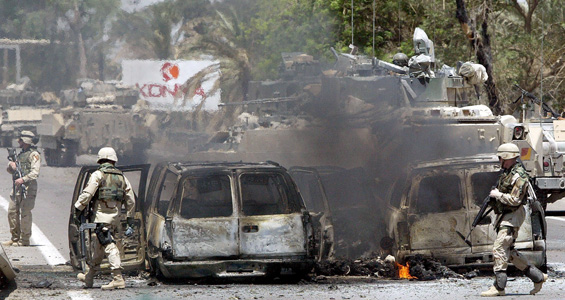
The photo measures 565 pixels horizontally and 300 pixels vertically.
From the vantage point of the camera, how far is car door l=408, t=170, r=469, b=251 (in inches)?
394

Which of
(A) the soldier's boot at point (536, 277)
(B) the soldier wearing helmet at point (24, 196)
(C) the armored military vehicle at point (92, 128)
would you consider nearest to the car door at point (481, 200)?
(A) the soldier's boot at point (536, 277)

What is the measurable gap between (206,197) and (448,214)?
2533mm

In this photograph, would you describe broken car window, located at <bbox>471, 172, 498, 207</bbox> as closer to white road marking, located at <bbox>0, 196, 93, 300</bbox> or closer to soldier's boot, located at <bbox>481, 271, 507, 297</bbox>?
soldier's boot, located at <bbox>481, 271, 507, 297</bbox>

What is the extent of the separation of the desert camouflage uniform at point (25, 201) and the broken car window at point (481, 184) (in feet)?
21.2

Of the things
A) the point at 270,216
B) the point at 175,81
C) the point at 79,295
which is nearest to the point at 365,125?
the point at 175,81

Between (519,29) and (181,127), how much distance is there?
17245 millimetres

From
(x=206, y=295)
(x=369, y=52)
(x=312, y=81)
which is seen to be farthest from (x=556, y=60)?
(x=206, y=295)

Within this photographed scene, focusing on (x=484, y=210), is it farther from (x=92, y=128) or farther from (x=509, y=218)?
(x=92, y=128)

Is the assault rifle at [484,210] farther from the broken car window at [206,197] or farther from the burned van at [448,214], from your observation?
the broken car window at [206,197]

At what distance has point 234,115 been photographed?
52.0ft

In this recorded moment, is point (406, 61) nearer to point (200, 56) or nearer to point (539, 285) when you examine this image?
point (200, 56)

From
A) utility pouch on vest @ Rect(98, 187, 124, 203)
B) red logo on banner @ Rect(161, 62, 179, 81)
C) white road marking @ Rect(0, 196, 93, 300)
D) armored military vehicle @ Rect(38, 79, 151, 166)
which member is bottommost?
white road marking @ Rect(0, 196, 93, 300)

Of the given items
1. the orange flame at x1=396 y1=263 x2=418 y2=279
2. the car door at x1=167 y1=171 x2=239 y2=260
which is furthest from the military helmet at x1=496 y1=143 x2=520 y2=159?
the car door at x1=167 y1=171 x2=239 y2=260

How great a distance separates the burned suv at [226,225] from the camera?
9375mm
